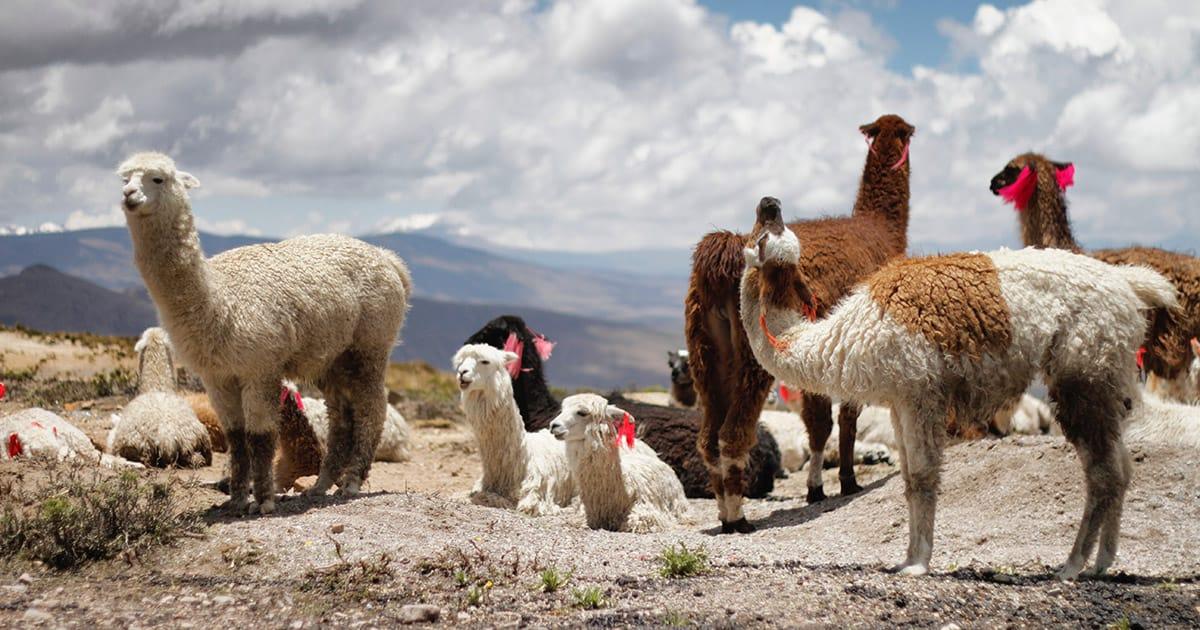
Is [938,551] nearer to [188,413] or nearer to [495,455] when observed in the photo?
[495,455]

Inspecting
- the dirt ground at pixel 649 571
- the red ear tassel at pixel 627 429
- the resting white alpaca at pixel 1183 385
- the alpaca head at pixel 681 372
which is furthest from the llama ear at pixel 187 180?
the alpaca head at pixel 681 372

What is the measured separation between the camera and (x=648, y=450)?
11.0 meters

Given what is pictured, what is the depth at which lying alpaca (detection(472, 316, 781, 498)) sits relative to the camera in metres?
11.6

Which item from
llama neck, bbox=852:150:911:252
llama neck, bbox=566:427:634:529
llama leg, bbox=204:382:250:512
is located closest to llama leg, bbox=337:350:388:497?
llama leg, bbox=204:382:250:512

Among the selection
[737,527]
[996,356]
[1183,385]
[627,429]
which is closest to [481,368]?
[627,429]

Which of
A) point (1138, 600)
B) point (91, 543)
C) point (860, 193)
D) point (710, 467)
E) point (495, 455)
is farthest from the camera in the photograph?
point (860, 193)

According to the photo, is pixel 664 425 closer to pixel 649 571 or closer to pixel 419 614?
pixel 649 571

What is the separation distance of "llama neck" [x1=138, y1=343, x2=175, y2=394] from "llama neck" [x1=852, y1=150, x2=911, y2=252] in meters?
8.07

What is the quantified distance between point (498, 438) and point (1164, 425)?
5.85 metres

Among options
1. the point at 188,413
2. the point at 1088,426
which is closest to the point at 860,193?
the point at 1088,426

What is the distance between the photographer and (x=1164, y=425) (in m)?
9.48

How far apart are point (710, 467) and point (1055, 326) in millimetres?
3604

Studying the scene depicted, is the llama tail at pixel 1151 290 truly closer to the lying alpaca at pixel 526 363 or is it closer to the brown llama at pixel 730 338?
the brown llama at pixel 730 338

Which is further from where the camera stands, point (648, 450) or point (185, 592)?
point (648, 450)
